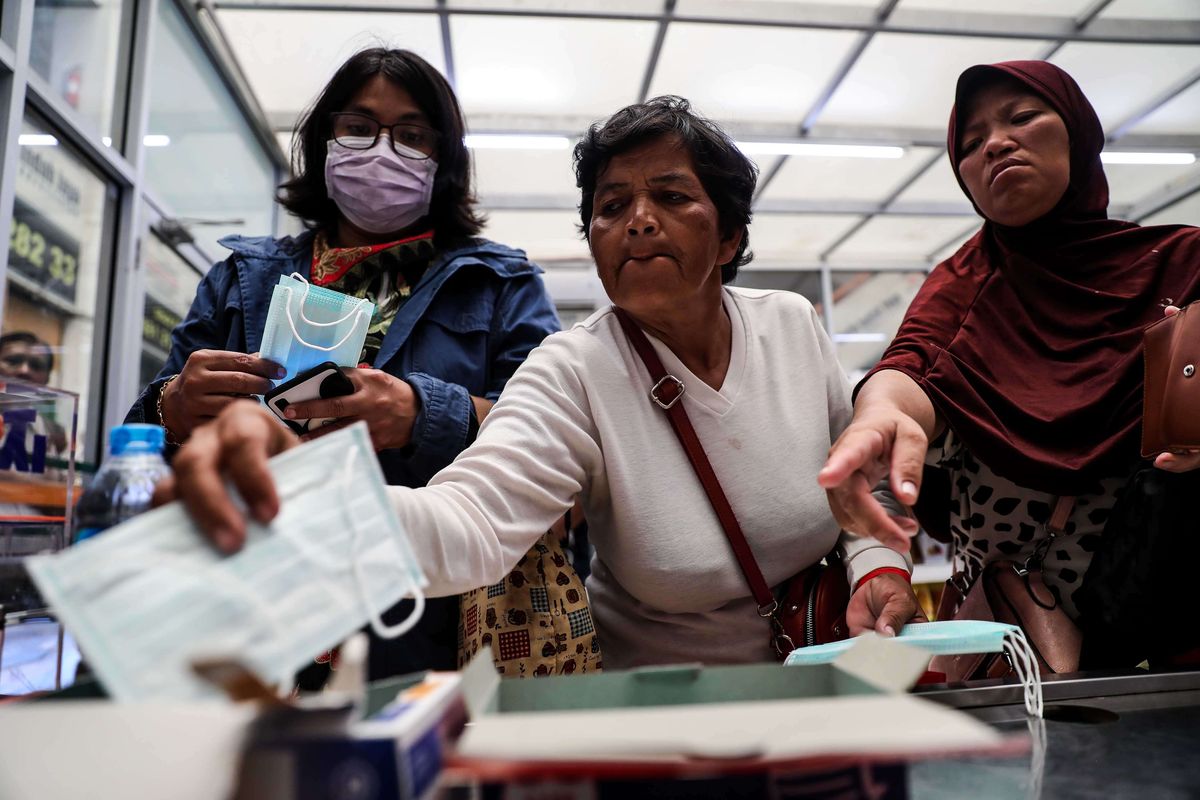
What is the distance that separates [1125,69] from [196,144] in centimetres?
579

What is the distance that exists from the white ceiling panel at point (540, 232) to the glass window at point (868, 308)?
7.71 feet

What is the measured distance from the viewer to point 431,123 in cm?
177

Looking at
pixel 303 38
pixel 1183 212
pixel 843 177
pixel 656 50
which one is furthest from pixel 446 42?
pixel 1183 212

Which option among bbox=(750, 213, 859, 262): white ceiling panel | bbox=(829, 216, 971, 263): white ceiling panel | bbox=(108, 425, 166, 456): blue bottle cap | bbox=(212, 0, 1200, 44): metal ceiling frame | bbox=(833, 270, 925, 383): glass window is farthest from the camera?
bbox=(833, 270, 925, 383): glass window

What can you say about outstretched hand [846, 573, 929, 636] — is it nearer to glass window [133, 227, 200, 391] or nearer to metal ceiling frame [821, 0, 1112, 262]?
glass window [133, 227, 200, 391]

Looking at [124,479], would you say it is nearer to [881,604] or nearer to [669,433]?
[669,433]

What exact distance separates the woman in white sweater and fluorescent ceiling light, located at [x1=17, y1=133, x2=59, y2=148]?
215 cm

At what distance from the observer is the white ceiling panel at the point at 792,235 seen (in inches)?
255

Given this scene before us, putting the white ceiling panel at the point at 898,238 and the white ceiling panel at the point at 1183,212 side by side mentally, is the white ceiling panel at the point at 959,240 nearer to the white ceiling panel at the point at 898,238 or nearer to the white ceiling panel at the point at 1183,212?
the white ceiling panel at the point at 898,238

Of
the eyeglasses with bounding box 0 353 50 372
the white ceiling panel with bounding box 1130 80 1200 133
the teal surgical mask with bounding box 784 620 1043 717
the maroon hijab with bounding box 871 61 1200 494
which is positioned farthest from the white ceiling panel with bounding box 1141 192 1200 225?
the eyeglasses with bounding box 0 353 50 372

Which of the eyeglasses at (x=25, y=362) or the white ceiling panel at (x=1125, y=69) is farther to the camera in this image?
the white ceiling panel at (x=1125, y=69)

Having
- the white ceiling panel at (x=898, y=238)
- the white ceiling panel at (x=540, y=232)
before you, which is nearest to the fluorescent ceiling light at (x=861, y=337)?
the white ceiling panel at (x=898, y=238)

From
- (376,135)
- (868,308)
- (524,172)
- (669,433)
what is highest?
(524,172)

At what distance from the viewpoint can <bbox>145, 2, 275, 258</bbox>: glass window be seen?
3.79 meters
